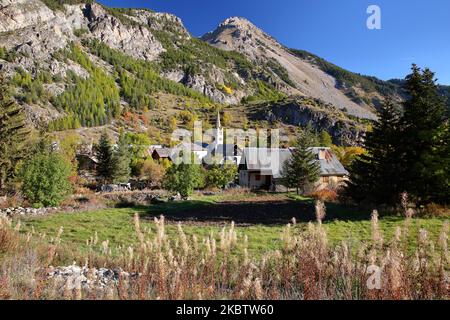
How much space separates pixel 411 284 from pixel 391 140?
2216 cm

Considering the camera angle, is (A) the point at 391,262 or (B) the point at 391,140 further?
(B) the point at 391,140

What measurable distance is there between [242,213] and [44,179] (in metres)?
16.3

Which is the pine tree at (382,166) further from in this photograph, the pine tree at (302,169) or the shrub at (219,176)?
the shrub at (219,176)

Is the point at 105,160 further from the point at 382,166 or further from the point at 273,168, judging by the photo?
the point at 382,166

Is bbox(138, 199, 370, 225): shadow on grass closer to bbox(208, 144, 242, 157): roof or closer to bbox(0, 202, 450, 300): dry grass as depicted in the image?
bbox(0, 202, 450, 300): dry grass

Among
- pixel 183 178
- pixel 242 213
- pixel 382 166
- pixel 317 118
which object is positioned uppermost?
pixel 317 118

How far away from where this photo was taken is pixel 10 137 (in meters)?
37.9

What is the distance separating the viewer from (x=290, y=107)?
16550 centimetres

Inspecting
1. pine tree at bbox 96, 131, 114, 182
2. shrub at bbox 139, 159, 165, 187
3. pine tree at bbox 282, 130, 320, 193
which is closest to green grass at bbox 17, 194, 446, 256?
pine tree at bbox 282, 130, 320, 193

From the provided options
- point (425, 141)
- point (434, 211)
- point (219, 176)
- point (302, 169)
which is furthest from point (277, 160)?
point (434, 211)

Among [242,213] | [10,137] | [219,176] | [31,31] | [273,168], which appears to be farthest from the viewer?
[31,31]

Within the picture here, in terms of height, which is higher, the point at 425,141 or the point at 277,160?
the point at 277,160
